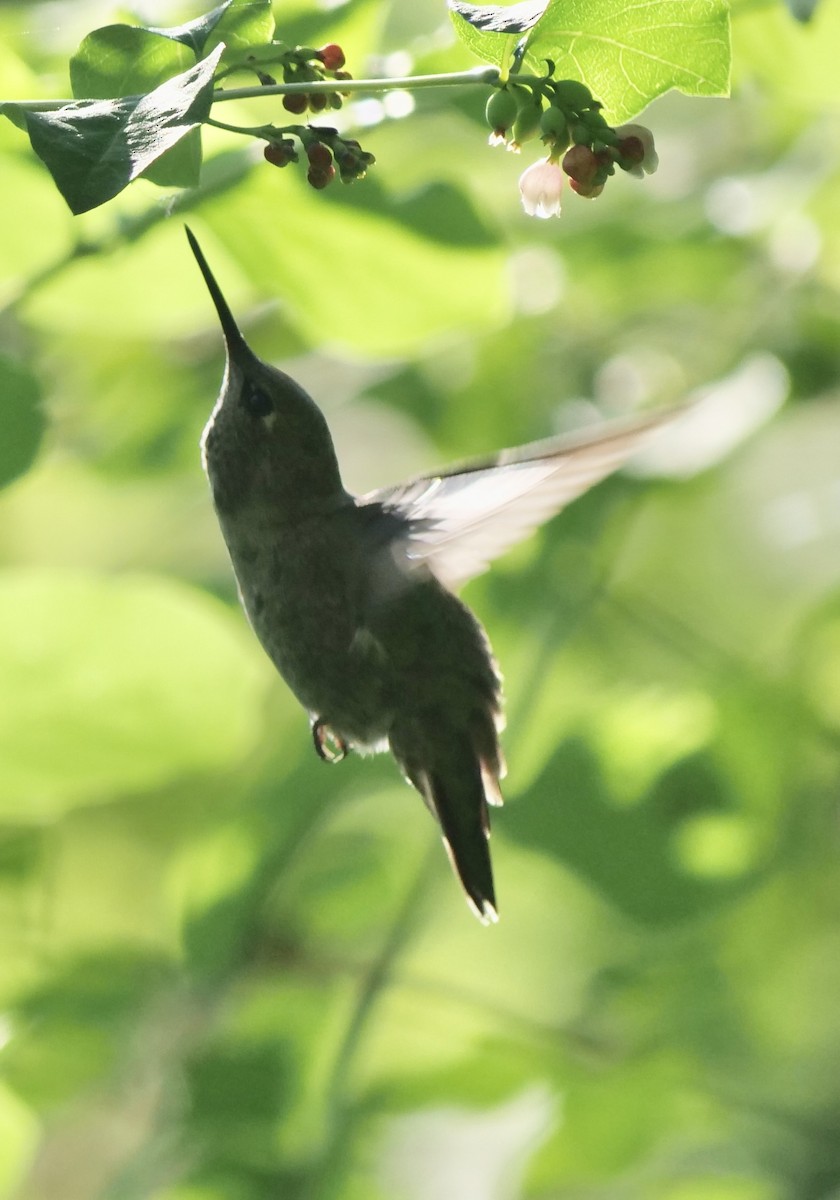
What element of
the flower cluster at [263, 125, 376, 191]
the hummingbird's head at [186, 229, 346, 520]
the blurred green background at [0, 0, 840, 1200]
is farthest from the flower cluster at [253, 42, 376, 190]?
the hummingbird's head at [186, 229, 346, 520]

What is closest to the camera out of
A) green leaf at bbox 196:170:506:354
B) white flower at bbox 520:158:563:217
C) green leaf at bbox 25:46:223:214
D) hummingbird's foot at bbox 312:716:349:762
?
green leaf at bbox 25:46:223:214

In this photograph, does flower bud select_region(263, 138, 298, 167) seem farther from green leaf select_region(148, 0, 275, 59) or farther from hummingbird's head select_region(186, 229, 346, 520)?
hummingbird's head select_region(186, 229, 346, 520)

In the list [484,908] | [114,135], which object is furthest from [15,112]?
[484,908]

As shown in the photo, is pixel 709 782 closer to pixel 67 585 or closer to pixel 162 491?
pixel 67 585

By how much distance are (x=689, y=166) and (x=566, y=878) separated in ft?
5.46

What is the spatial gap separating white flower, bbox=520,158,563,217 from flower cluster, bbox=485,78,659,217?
0.09 ft

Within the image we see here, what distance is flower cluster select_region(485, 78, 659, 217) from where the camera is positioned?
107 cm

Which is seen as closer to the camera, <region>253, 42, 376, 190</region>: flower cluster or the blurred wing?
<region>253, 42, 376, 190</region>: flower cluster

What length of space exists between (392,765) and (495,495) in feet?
3.41

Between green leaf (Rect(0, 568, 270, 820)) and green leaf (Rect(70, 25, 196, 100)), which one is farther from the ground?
green leaf (Rect(70, 25, 196, 100))

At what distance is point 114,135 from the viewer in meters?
0.90

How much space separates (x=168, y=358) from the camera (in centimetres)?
300

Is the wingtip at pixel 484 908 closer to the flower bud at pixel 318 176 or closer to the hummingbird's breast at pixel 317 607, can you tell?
the hummingbird's breast at pixel 317 607

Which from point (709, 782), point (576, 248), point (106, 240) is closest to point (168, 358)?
point (576, 248)
